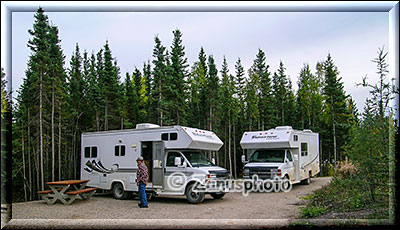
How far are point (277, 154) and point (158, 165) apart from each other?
5.76 m

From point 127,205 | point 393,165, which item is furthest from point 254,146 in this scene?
point 393,165

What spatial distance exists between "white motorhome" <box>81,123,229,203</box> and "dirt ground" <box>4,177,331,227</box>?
59cm

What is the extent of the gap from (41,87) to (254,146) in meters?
13.4

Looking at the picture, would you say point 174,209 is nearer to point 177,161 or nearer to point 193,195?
point 193,195

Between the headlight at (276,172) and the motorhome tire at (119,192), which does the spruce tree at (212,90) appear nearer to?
the headlight at (276,172)

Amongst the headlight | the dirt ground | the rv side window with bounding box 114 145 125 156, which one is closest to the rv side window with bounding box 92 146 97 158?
the rv side window with bounding box 114 145 125 156

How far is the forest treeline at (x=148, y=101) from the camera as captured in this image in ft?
75.2

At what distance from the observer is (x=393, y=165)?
27.5 ft

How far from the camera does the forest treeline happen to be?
2291cm

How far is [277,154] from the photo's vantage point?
53.2 feet

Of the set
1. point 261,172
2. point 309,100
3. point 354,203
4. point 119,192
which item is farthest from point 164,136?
point 309,100

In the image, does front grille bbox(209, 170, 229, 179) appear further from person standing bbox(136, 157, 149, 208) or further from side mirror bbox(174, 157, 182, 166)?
person standing bbox(136, 157, 149, 208)

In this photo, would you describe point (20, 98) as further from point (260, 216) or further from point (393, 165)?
point (393, 165)

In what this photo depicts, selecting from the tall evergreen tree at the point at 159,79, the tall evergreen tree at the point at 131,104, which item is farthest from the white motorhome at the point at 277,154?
the tall evergreen tree at the point at 131,104
